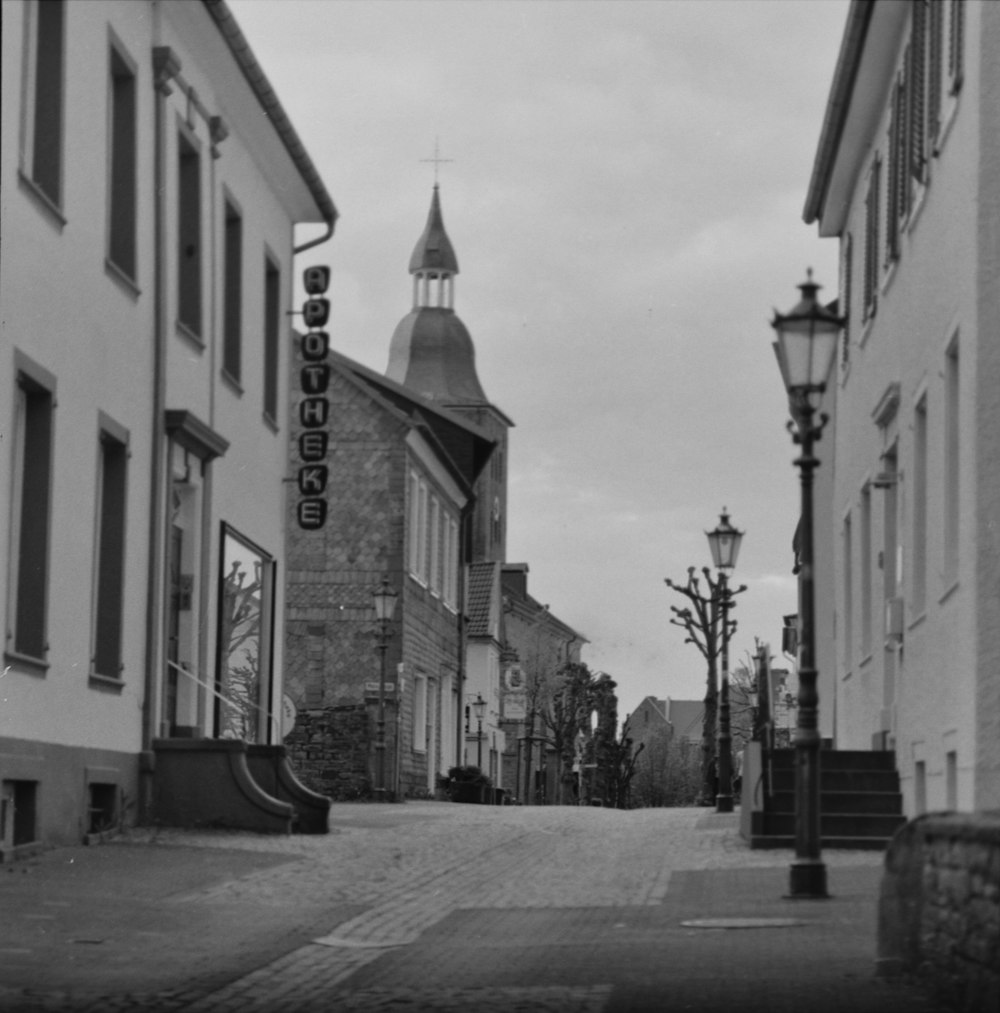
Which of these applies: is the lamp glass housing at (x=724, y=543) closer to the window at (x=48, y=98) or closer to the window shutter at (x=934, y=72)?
the window shutter at (x=934, y=72)

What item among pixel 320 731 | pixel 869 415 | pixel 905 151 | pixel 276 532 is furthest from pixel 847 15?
pixel 320 731

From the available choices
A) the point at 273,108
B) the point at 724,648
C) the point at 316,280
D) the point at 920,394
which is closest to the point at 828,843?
the point at 920,394

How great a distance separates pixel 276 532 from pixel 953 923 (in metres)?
19.0

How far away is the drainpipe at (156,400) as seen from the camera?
20.6m

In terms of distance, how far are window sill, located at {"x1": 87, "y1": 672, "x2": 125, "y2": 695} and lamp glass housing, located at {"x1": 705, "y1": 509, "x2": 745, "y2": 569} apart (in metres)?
11.9

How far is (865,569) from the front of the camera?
2511 centimetres

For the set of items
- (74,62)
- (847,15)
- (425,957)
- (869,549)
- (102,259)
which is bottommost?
(425,957)

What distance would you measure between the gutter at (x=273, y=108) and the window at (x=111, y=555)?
4624 mm

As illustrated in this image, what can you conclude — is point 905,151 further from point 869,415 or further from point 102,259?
point 102,259

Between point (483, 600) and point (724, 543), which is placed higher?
point (483, 600)

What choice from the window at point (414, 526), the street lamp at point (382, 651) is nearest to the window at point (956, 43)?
the street lamp at point (382, 651)

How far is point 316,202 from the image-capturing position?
28031mm

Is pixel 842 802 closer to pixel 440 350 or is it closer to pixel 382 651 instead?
pixel 382 651

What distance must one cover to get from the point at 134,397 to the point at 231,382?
4204 mm
